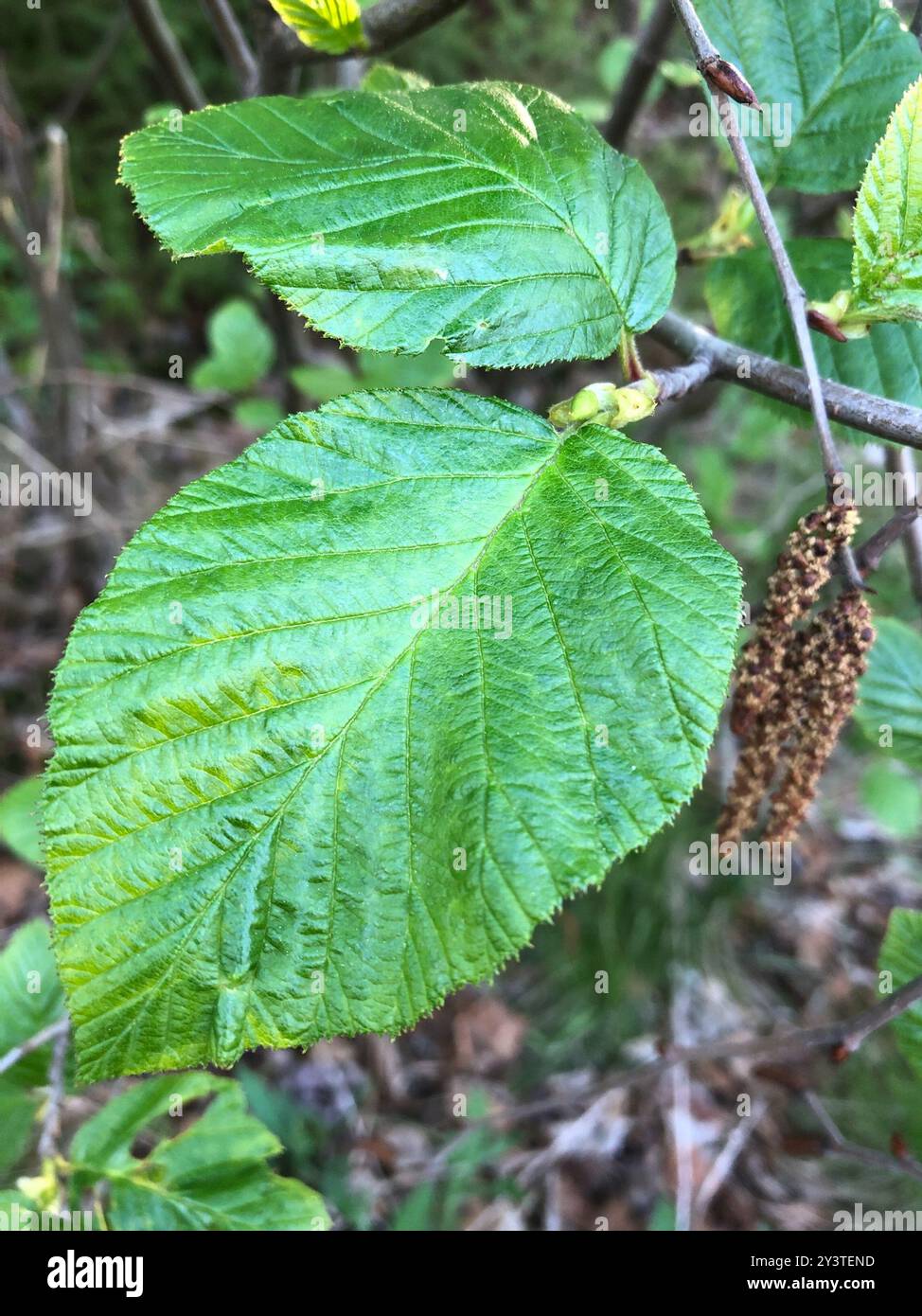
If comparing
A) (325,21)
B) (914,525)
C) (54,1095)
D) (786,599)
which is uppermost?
(325,21)

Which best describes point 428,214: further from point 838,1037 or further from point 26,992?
point 26,992

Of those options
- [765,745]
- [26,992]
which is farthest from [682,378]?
[26,992]

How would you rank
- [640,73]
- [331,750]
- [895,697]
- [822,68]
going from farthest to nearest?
1. [640,73]
2. [895,697]
3. [822,68]
4. [331,750]

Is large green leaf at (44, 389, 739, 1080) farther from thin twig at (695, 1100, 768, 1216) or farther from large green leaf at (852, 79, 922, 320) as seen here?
thin twig at (695, 1100, 768, 1216)

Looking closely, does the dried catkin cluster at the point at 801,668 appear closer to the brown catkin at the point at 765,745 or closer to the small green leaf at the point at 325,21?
the brown catkin at the point at 765,745
